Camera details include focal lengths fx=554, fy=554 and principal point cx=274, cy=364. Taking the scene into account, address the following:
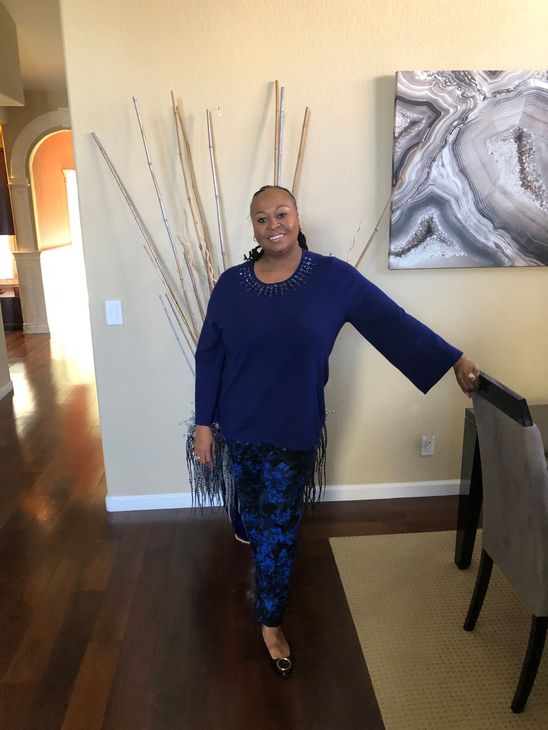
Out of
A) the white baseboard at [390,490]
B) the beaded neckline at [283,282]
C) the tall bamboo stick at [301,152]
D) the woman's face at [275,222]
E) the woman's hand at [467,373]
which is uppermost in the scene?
the tall bamboo stick at [301,152]

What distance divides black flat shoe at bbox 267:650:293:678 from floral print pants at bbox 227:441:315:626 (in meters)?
0.10

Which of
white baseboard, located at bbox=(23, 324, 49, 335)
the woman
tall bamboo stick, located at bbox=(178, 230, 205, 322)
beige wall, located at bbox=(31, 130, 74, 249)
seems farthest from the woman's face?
beige wall, located at bbox=(31, 130, 74, 249)

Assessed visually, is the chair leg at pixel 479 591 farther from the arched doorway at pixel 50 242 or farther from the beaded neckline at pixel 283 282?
the arched doorway at pixel 50 242

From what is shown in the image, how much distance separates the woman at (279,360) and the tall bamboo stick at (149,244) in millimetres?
750

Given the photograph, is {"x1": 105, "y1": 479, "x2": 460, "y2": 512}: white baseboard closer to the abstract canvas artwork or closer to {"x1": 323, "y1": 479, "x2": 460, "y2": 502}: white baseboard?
{"x1": 323, "y1": 479, "x2": 460, "y2": 502}: white baseboard

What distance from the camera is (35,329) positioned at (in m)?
6.46

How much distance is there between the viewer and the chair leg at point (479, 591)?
1.77 metres

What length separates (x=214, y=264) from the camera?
7.75 ft

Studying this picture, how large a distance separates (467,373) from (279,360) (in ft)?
1.77

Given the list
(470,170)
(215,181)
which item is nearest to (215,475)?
(215,181)

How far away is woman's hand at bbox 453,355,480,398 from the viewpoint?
1567 mm

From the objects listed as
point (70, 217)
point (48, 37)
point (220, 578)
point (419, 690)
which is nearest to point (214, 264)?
point (220, 578)

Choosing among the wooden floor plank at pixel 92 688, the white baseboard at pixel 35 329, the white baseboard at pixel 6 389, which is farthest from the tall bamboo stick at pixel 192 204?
the white baseboard at pixel 35 329

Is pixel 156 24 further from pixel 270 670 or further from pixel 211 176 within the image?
pixel 270 670
